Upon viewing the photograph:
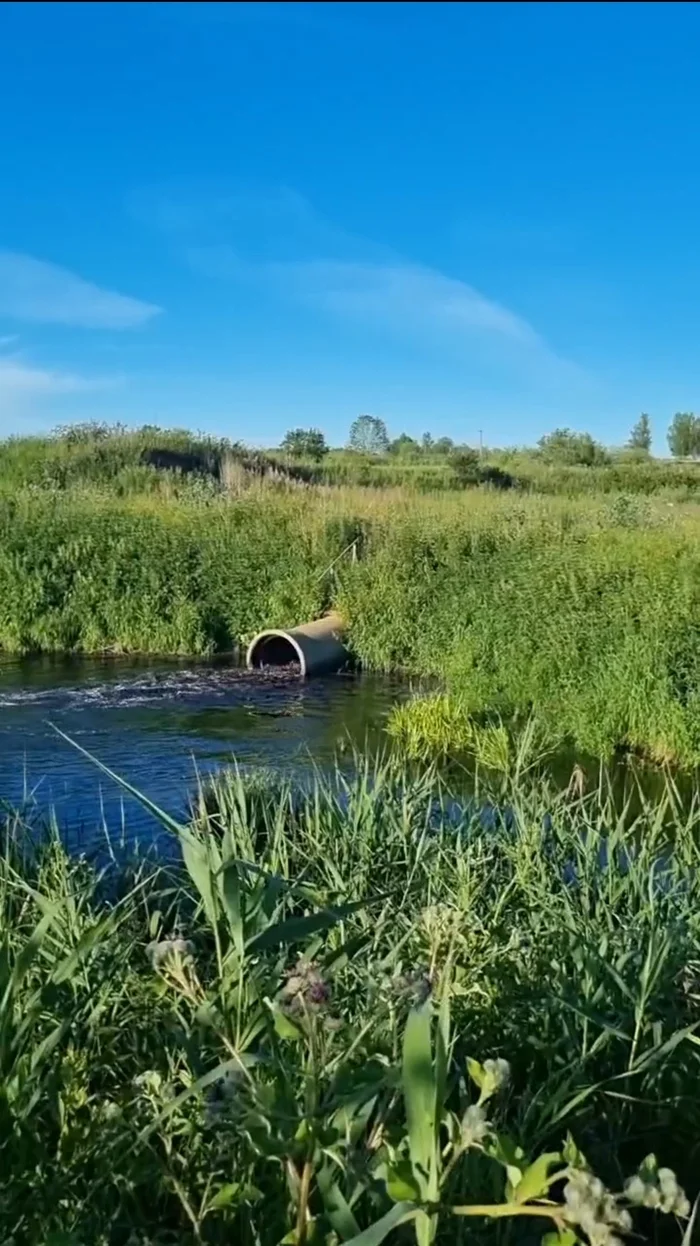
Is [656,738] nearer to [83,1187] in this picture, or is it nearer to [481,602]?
[481,602]

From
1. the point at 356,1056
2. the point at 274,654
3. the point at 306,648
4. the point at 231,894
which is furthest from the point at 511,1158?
the point at 274,654

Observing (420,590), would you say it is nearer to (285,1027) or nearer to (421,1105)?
(285,1027)

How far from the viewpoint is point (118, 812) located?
263 inches

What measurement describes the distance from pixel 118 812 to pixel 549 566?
5340 mm

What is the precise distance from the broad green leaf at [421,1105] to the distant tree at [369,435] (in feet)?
186

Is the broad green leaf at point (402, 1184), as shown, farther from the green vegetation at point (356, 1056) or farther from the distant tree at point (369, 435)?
the distant tree at point (369, 435)

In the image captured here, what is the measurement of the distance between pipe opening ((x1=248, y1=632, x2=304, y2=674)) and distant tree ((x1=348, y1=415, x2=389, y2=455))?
4477 cm

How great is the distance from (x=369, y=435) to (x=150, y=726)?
2001 inches

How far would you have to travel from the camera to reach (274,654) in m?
13.5

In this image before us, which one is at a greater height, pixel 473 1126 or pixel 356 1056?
pixel 473 1126

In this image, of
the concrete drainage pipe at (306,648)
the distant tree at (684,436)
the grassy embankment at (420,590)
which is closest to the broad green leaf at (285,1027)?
the grassy embankment at (420,590)

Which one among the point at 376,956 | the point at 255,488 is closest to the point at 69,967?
the point at 376,956

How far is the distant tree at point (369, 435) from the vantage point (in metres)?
58.5

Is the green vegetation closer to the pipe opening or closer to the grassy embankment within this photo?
the grassy embankment
